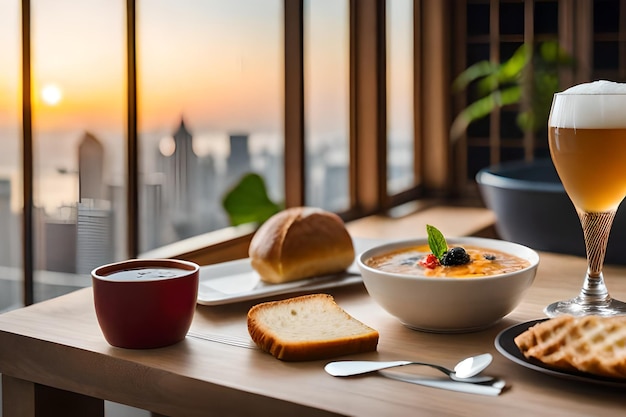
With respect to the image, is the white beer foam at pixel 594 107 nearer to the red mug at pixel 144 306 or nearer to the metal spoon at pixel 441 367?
the metal spoon at pixel 441 367

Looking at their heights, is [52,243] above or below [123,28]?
below

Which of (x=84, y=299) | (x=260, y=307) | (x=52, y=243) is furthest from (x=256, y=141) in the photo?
(x=260, y=307)

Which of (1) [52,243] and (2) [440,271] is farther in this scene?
(1) [52,243]

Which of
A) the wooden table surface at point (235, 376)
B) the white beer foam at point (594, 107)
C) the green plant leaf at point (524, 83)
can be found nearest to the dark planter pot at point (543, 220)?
the wooden table surface at point (235, 376)

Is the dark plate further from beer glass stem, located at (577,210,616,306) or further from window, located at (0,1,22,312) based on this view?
window, located at (0,1,22,312)

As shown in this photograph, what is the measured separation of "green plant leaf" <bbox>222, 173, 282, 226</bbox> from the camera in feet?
7.47

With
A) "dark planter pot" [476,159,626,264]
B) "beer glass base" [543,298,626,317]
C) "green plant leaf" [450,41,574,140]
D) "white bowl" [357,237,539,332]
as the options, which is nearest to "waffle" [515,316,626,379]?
"white bowl" [357,237,539,332]

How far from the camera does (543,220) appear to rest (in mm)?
1758

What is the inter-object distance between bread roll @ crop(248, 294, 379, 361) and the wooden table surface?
0.02 m

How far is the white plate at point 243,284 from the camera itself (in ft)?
4.18

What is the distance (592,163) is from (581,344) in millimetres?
330

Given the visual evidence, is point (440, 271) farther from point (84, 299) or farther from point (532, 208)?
point (532, 208)

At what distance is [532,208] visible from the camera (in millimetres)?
1760

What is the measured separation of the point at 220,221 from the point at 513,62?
179 centimetres
